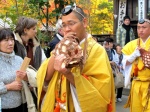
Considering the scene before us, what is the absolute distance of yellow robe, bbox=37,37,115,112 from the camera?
241 cm

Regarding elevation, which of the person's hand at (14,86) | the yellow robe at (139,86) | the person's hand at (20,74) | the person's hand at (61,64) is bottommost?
the yellow robe at (139,86)

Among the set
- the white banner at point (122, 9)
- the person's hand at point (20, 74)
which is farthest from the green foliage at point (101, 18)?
the person's hand at point (20, 74)

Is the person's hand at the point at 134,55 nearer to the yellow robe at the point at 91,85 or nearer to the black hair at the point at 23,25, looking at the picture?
the black hair at the point at 23,25

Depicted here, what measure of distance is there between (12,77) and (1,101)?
0.94ft

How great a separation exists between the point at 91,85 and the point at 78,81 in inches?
5.0

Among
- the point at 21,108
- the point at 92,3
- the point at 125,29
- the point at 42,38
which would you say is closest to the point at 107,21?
the point at 92,3

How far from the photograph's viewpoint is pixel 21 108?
338 centimetres

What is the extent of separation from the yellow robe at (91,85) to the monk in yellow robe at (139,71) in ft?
7.30

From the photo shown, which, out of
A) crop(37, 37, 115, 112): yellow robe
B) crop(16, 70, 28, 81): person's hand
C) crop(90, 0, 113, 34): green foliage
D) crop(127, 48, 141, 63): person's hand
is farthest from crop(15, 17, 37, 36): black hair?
crop(90, 0, 113, 34): green foliage

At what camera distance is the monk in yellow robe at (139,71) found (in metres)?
4.80

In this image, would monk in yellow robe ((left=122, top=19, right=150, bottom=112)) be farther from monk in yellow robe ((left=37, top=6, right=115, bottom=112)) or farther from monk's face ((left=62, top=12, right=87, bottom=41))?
monk's face ((left=62, top=12, right=87, bottom=41))

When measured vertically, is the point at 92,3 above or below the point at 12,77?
above

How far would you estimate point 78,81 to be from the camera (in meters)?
2.38

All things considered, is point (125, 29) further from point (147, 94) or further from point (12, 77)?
point (12, 77)
